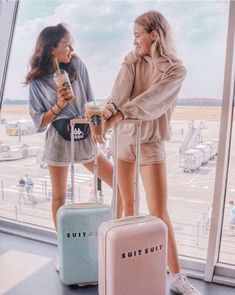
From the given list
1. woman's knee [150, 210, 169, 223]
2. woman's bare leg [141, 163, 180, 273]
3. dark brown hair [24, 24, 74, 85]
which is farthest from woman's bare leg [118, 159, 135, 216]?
dark brown hair [24, 24, 74, 85]

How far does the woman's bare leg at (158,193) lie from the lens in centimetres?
230

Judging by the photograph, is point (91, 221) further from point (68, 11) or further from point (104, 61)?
point (68, 11)

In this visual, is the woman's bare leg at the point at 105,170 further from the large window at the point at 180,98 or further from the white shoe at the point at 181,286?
the white shoe at the point at 181,286

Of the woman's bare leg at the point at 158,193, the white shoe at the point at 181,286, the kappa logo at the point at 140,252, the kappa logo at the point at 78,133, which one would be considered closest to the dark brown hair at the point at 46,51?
the kappa logo at the point at 78,133

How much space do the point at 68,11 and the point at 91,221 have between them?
1707 millimetres

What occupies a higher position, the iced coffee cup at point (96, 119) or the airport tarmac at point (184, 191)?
the iced coffee cup at point (96, 119)

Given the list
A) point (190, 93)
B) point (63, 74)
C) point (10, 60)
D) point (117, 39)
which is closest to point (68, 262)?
point (63, 74)

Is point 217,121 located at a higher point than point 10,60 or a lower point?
lower

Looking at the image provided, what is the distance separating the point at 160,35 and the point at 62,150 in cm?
110

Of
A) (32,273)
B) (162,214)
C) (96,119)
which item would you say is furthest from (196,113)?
(32,273)

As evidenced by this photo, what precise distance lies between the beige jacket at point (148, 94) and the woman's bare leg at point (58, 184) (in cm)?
62

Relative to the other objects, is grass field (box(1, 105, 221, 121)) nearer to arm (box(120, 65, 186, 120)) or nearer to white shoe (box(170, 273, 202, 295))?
arm (box(120, 65, 186, 120))

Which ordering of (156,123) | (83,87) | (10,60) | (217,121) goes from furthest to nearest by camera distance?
(10,60) → (83,87) → (217,121) → (156,123)

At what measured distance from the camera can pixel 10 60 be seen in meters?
3.27
